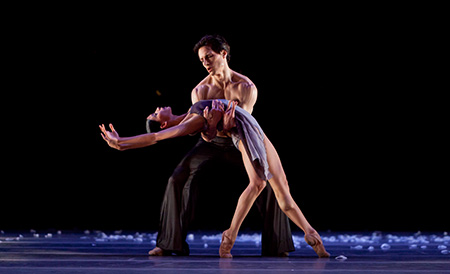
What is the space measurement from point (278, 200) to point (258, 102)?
343 cm

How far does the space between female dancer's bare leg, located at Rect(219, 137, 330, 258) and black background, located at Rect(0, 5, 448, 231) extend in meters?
3.28

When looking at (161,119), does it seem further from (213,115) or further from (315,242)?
(315,242)

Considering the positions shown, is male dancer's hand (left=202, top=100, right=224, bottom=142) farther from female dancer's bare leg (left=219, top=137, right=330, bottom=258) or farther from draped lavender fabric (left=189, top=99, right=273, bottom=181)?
female dancer's bare leg (left=219, top=137, right=330, bottom=258)

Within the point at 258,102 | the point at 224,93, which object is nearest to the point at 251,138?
the point at 224,93

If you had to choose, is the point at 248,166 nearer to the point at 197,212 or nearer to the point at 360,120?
the point at 360,120

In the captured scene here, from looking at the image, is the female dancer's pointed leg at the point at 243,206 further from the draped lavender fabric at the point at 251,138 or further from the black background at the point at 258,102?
the black background at the point at 258,102

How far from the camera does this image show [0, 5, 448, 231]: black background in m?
6.21

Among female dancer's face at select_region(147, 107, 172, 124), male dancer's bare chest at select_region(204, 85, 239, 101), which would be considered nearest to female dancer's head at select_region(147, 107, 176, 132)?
female dancer's face at select_region(147, 107, 172, 124)

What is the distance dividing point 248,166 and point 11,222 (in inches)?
213

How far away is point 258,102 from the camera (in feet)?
21.2

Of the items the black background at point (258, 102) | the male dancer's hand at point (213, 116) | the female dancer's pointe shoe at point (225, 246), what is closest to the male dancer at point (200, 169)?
the male dancer's hand at point (213, 116)

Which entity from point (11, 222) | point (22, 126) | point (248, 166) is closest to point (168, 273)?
point (248, 166)

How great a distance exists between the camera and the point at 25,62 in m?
6.57

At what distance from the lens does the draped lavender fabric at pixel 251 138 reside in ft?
9.78
